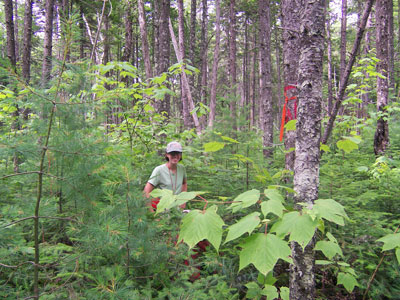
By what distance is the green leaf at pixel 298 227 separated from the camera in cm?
120

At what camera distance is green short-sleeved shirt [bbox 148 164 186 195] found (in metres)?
3.82

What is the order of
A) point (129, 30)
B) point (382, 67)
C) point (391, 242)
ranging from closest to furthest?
point (391, 242)
point (382, 67)
point (129, 30)

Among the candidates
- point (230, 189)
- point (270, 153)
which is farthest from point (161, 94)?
point (270, 153)

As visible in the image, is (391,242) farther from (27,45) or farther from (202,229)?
(27,45)

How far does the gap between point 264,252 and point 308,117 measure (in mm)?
1272

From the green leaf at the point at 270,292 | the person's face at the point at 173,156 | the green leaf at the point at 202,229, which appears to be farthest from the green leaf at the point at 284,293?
the person's face at the point at 173,156

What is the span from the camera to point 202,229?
4.09 feet

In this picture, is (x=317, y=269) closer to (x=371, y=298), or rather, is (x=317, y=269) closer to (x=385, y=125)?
(x=371, y=298)

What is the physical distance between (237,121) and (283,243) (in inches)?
169

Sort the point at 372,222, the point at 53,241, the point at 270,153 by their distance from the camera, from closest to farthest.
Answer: the point at 53,241 < the point at 372,222 < the point at 270,153

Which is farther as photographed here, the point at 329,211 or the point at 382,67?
the point at 382,67

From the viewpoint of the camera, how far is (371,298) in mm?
2814

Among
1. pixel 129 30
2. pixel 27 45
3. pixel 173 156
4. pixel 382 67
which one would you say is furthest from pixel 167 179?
pixel 129 30

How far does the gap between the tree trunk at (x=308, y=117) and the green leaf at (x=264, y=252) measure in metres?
0.89
